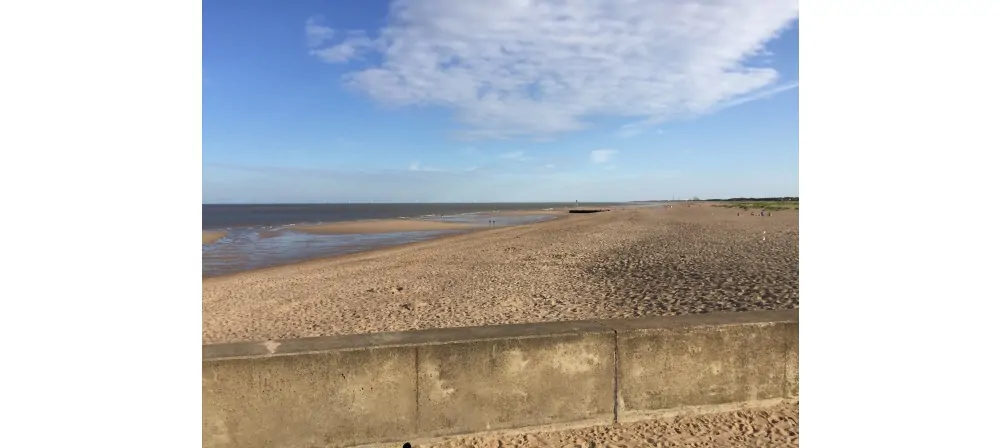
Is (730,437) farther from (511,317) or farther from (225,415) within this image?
(511,317)

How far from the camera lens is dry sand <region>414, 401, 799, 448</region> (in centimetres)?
304

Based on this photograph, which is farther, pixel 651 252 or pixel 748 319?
pixel 651 252

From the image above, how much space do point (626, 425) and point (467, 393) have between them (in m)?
1.06

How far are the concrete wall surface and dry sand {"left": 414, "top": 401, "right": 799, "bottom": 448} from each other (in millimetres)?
75

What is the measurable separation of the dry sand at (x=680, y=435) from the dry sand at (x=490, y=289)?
4300mm

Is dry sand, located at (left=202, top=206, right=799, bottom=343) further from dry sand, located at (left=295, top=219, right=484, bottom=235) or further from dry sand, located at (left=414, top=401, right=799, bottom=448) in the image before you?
dry sand, located at (left=295, top=219, right=484, bottom=235)

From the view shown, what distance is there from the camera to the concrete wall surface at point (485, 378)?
2791mm

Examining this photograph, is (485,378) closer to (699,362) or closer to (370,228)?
(699,362)

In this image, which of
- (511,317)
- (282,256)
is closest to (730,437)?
(511,317)

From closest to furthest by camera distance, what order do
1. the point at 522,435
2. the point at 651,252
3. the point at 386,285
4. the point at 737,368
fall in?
the point at 522,435 < the point at 737,368 < the point at 386,285 < the point at 651,252

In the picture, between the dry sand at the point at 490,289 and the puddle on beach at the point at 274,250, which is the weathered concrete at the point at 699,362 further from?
the puddle on beach at the point at 274,250

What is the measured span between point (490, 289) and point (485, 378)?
24.2ft

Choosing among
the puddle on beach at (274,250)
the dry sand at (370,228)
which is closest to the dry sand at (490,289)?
the puddle on beach at (274,250)

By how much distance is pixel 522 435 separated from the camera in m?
3.11
